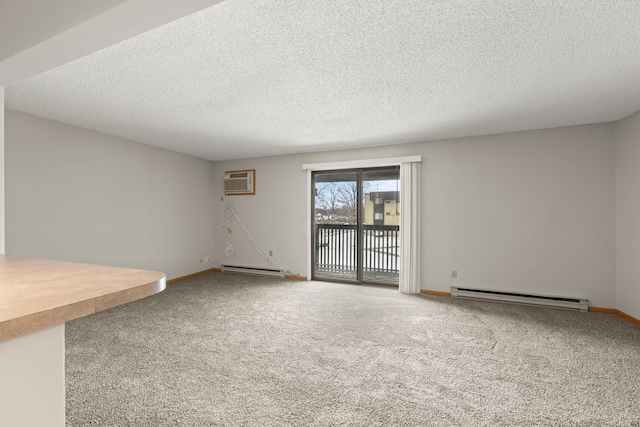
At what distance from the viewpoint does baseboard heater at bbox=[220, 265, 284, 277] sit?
5.56 metres

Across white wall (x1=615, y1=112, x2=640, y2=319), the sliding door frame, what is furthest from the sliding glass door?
white wall (x1=615, y1=112, x2=640, y2=319)

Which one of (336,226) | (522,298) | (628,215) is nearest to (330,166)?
(336,226)

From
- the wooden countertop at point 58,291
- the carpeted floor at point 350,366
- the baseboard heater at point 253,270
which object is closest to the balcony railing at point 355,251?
the baseboard heater at point 253,270

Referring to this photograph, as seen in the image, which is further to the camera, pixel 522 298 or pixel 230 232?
pixel 230 232

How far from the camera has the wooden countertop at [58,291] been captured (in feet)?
2.21

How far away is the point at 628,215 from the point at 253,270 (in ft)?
17.5

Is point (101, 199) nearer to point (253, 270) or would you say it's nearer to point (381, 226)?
point (253, 270)

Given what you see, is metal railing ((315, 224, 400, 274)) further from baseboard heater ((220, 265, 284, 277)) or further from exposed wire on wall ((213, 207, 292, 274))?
exposed wire on wall ((213, 207, 292, 274))

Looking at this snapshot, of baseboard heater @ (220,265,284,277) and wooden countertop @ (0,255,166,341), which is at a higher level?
wooden countertop @ (0,255,166,341)

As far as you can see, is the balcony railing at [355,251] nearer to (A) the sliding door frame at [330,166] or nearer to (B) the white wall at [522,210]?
(A) the sliding door frame at [330,166]

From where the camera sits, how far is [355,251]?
17.1 feet

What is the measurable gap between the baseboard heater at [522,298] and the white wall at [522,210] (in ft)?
0.29

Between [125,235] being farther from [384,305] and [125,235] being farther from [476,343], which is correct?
[476,343]

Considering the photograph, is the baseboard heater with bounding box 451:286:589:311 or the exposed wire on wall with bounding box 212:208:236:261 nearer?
the baseboard heater with bounding box 451:286:589:311
